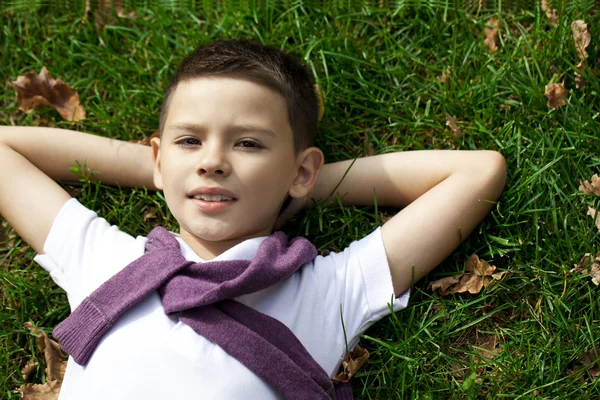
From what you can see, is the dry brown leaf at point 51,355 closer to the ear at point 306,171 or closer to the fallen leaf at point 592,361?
the ear at point 306,171

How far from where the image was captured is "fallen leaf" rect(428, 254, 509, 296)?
337 centimetres

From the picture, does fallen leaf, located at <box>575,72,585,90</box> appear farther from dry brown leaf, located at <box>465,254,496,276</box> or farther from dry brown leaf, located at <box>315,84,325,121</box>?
dry brown leaf, located at <box>315,84,325,121</box>

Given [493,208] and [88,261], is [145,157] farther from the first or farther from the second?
[493,208]

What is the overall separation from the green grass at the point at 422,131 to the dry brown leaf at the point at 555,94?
4cm

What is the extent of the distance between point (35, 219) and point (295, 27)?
1.76 metres

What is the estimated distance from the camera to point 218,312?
9.54 ft

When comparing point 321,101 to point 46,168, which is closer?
point 46,168

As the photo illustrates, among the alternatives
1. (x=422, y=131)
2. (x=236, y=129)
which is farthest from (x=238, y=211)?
(x=422, y=131)

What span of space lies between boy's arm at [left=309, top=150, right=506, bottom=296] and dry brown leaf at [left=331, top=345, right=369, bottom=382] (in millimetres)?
337

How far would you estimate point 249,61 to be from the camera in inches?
125

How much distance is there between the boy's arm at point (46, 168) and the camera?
3312 millimetres

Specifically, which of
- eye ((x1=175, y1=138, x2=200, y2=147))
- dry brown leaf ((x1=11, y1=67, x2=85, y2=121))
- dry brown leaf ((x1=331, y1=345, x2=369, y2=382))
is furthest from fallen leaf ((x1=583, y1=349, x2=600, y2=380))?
dry brown leaf ((x1=11, y1=67, x2=85, y2=121))

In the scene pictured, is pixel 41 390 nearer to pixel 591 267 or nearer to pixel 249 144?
pixel 249 144

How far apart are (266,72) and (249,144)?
0.36 metres
